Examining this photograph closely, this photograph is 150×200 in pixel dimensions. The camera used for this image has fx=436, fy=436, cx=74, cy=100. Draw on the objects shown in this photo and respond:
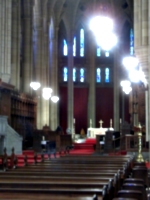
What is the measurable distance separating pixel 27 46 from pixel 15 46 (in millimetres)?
3153

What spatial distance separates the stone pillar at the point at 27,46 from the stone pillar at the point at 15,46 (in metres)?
2.54

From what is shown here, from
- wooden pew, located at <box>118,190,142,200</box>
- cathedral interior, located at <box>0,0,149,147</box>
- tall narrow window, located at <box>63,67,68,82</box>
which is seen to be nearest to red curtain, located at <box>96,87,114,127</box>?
cathedral interior, located at <box>0,0,149,147</box>

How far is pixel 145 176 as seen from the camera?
475 inches

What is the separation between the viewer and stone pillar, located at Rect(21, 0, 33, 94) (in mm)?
32219

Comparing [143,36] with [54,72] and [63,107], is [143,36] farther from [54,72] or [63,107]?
[63,107]

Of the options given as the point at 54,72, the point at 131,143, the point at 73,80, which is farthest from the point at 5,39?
the point at 73,80

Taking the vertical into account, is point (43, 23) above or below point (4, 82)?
above

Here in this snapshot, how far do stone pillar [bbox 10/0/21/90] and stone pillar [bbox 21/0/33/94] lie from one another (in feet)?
8.32

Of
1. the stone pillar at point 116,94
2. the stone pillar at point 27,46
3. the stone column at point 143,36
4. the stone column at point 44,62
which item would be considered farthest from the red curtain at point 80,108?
the stone column at point 143,36

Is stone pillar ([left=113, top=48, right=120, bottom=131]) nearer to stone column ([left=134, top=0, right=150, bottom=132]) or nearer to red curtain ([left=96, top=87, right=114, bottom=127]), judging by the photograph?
red curtain ([left=96, top=87, right=114, bottom=127])

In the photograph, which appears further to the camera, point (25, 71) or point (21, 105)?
point (25, 71)

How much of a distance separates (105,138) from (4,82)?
659 centimetres

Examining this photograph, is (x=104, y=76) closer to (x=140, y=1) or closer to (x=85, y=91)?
(x=85, y=91)

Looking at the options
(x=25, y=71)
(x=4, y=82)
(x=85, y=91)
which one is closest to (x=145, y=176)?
(x=4, y=82)
